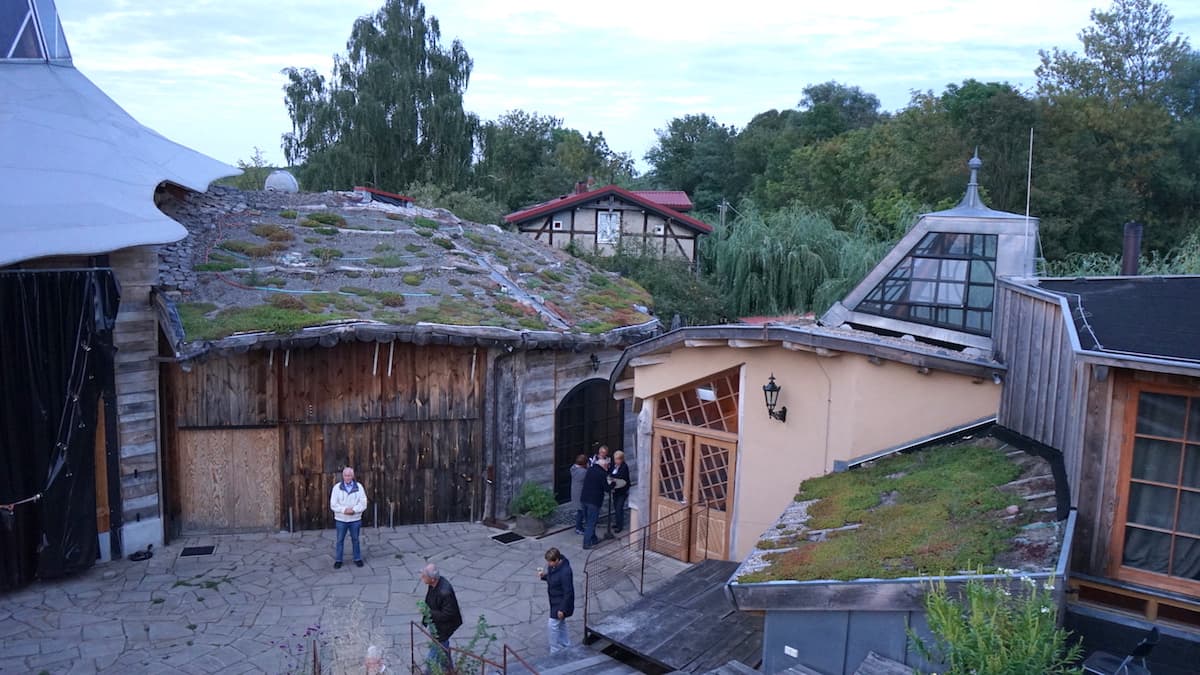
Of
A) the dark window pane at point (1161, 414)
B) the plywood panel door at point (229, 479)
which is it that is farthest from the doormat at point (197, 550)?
the dark window pane at point (1161, 414)

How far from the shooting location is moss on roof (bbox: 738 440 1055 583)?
6.46 metres

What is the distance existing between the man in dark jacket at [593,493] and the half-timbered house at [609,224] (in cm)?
1619

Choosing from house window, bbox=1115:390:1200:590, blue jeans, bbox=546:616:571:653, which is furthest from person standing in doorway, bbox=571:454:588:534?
house window, bbox=1115:390:1200:590

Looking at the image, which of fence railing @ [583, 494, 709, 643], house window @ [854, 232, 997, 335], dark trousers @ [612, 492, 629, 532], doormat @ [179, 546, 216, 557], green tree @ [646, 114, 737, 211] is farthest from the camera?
green tree @ [646, 114, 737, 211]

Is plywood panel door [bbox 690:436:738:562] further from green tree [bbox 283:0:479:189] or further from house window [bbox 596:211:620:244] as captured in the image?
green tree [bbox 283:0:479:189]

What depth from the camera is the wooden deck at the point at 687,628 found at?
8.97 metres

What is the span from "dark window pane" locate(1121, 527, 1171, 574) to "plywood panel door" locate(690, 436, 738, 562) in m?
5.36

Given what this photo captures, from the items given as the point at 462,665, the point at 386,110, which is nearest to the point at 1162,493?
the point at 462,665

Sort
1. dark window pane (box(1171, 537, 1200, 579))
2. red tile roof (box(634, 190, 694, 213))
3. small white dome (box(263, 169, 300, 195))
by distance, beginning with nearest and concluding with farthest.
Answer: dark window pane (box(1171, 537, 1200, 579)) < small white dome (box(263, 169, 300, 195)) < red tile roof (box(634, 190, 694, 213))

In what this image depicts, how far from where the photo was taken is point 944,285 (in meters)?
11.3

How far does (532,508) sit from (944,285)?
6.84 metres

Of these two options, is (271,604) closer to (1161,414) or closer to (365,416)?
(365,416)

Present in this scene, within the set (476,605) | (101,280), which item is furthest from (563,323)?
(101,280)

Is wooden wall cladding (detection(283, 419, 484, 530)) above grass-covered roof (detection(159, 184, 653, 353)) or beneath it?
beneath
